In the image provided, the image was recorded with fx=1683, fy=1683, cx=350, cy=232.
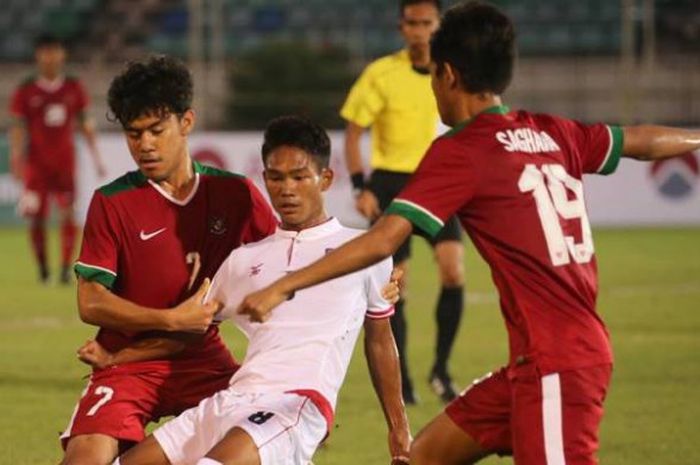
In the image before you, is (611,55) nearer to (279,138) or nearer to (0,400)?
(0,400)

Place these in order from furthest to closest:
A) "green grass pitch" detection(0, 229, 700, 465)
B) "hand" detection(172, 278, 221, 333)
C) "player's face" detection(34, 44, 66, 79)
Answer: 1. "player's face" detection(34, 44, 66, 79)
2. "green grass pitch" detection(0, 229, 700, 465)
3. "hand" detection(172, 278, 221, 333)

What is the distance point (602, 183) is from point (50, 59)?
9.93m

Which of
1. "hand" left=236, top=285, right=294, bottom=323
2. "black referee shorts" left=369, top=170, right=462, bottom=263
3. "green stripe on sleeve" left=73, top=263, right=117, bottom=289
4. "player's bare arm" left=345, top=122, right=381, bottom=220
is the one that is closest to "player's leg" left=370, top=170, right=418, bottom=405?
"black referee shorts" left=369, top=170, right=462, bottom=263

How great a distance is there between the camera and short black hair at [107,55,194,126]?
6168 mm

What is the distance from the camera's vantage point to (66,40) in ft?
106

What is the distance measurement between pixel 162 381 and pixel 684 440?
11.2ft

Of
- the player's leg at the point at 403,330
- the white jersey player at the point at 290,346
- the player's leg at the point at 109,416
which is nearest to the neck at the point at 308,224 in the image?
the white jersey player at the point at 290,346

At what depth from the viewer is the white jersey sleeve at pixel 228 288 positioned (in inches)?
237

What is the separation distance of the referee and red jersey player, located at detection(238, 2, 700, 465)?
200 inches

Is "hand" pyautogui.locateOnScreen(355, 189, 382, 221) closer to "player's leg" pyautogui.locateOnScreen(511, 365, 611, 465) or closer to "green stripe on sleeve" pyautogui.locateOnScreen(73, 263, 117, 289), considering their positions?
"green stripe on sleeve" pyautogui.locateOnScreen(73, 263, 117, 289)

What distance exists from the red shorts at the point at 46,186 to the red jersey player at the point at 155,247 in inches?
480

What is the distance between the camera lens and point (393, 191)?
34.2ft

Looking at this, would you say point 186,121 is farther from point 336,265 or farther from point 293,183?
point 336,265

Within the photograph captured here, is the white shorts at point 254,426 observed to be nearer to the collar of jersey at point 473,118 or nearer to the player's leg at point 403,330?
the collar of jersey at point 473,118
